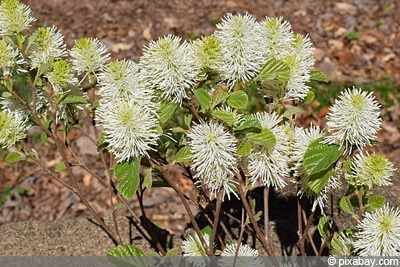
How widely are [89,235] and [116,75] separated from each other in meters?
0.97

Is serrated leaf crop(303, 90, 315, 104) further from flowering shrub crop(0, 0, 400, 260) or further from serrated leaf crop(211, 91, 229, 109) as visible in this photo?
serrated leaf crop(211, 91, 229, 109)

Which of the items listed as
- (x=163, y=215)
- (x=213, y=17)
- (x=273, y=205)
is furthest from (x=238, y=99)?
(x=213, y=17)

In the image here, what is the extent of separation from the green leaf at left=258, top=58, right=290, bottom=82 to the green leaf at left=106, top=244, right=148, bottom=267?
489 millimetres

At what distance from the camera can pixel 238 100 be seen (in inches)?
48.1

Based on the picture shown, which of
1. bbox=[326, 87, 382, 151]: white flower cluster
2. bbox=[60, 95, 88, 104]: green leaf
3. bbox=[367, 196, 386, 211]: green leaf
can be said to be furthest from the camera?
bbox=[60, 95, 88, 104]: green leaf

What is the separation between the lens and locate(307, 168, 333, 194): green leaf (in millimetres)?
1244

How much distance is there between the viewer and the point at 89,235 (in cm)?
205

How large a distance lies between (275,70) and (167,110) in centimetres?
26

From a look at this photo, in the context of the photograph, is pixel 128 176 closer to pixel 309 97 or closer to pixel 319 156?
pixel 319 156

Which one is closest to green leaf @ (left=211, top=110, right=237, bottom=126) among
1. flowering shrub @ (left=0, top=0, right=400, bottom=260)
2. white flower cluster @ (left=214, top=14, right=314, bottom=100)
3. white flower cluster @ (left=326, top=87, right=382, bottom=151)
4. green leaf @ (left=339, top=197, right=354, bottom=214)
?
flowering shrub @ (left=0, top=0, right=400, bottom=260)

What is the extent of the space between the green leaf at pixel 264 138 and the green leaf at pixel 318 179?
0.12 metres

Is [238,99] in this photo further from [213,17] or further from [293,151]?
[213,17]

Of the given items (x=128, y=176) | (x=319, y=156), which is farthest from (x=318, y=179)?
(x=128, y=176)

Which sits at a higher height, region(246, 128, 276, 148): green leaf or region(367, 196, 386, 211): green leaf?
region(246, 128, 276, 148): green leaf
